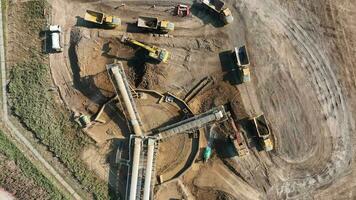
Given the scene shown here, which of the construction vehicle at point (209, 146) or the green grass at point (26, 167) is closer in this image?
the green grass at point (26, 167)

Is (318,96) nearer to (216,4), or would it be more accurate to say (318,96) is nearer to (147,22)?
(216,4)

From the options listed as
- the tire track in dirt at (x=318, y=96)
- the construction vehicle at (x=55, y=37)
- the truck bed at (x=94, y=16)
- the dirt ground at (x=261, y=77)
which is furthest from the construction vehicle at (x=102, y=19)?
the tire track in dirt at (x=318, y=96)

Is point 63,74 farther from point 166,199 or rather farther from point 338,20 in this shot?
point 338,20

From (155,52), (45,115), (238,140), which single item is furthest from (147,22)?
(238,140)

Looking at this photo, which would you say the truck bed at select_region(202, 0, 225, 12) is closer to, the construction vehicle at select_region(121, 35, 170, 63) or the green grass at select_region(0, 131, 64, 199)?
the construction vehicle at select_region(121, 35, 170, 63)

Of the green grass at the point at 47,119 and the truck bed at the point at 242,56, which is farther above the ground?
the truck bed at the point at 242,56

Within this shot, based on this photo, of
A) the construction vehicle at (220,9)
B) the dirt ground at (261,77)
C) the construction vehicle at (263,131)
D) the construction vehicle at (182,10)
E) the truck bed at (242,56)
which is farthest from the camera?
the construction vehicle at (182,10)

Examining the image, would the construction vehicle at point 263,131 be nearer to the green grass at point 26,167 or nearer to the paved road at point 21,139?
the paved road at point 21,139

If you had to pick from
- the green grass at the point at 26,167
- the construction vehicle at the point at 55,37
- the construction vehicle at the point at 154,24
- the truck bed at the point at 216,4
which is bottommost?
the green grass at the point at 26,167
